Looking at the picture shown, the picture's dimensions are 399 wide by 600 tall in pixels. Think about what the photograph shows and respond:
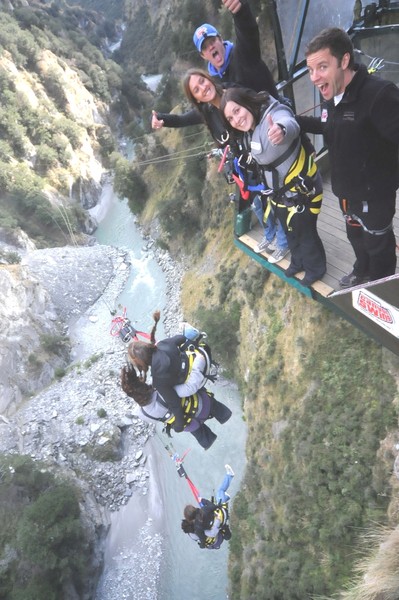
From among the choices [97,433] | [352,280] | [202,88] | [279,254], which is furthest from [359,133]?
[97,433]

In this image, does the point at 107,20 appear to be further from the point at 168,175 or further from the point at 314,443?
the point at 314,443

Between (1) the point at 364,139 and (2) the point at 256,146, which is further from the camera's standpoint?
(2) the point at 256,146

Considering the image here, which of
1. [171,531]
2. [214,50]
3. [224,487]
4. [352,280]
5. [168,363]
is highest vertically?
[214,50]

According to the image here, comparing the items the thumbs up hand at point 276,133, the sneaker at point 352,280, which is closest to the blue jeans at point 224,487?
the sneaker at point 352,280

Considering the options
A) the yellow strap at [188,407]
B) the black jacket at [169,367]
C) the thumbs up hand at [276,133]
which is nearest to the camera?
the thumbs up hand at [276,133]

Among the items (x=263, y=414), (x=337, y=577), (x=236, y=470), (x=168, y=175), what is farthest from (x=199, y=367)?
(x=168, y=175)

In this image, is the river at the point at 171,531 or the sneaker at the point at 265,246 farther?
the river at the point at 171,531

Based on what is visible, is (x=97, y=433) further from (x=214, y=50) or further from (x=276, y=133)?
(x=276, y=133)

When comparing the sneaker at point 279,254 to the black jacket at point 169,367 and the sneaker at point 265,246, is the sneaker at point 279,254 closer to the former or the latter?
the sneaker at point 265,246

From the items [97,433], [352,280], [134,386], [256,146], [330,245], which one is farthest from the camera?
[97,433]
